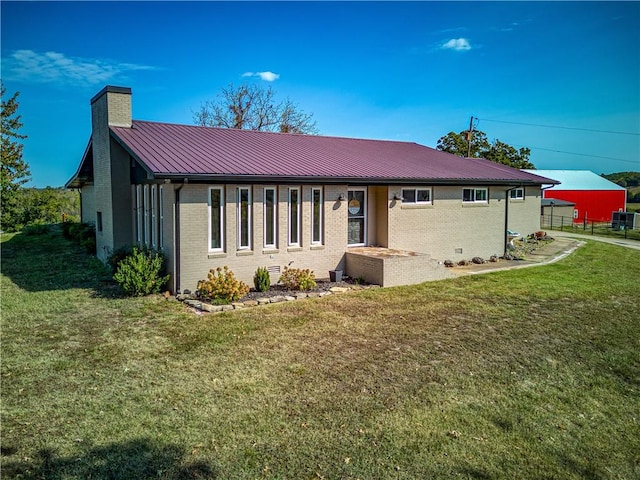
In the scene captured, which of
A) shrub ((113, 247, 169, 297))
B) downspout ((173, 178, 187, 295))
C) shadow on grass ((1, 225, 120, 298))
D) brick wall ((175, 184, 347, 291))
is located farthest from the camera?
shadow on grass ((1, 225, 120, 298))

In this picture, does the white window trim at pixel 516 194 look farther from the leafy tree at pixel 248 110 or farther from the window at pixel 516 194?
the leafy tree at pixel 248 110

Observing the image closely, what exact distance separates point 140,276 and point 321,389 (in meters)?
6.23

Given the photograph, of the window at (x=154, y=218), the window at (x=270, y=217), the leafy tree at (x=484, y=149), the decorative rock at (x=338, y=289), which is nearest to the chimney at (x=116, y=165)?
the window at (x=154, y=218)

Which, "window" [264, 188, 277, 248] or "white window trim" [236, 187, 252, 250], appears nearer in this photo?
"white window trim" [236, 187, 252, 250]

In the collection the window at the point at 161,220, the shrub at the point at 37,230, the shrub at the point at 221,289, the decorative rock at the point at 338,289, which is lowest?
the decorative rock at the point at 338,289

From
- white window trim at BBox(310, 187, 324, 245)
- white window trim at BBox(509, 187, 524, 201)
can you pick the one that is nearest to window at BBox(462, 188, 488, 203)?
white window trim at BBox(509, 187, 524, 201)

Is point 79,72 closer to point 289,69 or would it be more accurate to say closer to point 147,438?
point 289,69

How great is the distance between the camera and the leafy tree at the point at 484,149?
149ft

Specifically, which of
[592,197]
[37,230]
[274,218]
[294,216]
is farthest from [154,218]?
[592,197]

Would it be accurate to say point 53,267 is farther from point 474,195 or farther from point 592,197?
point 592,197

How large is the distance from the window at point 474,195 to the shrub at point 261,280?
8663 millimetres

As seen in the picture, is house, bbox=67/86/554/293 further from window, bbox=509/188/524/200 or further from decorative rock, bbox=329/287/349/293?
window, bbox=509/188/524/200

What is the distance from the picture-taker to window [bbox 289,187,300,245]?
40.7ft

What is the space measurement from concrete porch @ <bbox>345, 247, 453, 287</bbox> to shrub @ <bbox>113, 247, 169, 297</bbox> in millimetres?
5131
